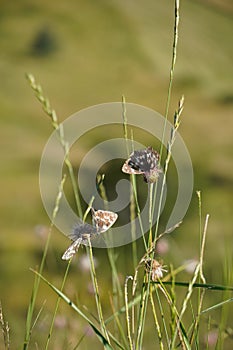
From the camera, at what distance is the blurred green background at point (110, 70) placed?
2.21 m

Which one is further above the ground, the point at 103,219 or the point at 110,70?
the point at 103,219

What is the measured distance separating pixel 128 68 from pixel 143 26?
0.66 feet

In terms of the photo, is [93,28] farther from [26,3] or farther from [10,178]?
[10,178]

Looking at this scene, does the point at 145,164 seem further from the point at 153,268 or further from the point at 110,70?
the point at 110,70

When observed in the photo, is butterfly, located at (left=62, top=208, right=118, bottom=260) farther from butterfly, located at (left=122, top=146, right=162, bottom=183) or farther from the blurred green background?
the blurred green background

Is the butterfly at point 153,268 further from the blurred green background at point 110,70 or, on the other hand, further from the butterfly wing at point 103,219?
the blurred green background at point 110,70

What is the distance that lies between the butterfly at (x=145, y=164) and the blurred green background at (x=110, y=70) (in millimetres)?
1624

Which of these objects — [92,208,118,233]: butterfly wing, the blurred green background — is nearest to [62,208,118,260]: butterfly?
[92,208,118,233]: butterfly wing

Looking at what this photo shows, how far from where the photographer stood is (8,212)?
2.03 m

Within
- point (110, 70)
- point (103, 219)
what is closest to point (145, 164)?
point (103, 219)

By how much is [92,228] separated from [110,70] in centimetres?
224

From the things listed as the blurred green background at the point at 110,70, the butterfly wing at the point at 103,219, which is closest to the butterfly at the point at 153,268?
the butterfly wing at the point at 103,219

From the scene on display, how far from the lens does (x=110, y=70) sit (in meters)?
2.60

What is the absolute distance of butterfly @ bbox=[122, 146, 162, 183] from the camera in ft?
1.31
